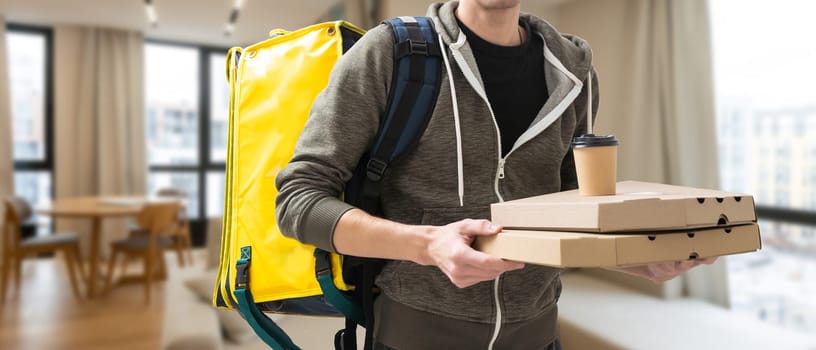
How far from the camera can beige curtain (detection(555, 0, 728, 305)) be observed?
7.39ft

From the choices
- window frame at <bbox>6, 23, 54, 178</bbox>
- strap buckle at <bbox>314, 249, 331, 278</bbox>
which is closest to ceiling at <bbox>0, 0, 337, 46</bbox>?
window frame at <bbox>6, 23, 54, 178</bbox>

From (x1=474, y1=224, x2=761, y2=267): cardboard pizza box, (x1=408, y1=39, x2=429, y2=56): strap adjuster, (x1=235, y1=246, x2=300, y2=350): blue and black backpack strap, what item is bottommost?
(x1=235, y1=246, x2=300, y2=350): blue and black backpack strap

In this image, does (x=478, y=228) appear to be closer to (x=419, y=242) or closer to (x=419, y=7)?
(x=419, y=242)

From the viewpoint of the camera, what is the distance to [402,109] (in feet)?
A: 2.02

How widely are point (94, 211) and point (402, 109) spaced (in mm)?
3605

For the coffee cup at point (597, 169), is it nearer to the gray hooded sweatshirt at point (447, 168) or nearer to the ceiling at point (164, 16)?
the gray hooded sweatshirt at point (447, 168)

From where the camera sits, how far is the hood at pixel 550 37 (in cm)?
68

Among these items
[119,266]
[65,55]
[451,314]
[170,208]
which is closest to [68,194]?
[119,266]

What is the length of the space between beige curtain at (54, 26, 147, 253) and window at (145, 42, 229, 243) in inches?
7.4

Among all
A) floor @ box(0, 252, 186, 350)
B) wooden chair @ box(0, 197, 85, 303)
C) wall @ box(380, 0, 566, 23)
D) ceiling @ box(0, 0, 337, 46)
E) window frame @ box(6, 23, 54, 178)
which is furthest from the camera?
window frame @ box(6, 23, 54, 178)

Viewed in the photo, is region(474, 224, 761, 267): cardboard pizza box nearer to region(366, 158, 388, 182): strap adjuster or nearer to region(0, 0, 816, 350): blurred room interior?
region(366, 158, 388, 182): strap adjuster

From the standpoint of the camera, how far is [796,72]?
240 cm

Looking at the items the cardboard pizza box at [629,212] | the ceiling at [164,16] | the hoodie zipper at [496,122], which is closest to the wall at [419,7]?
the hoodie zipper at [496,122]

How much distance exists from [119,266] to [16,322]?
1.85 metres
